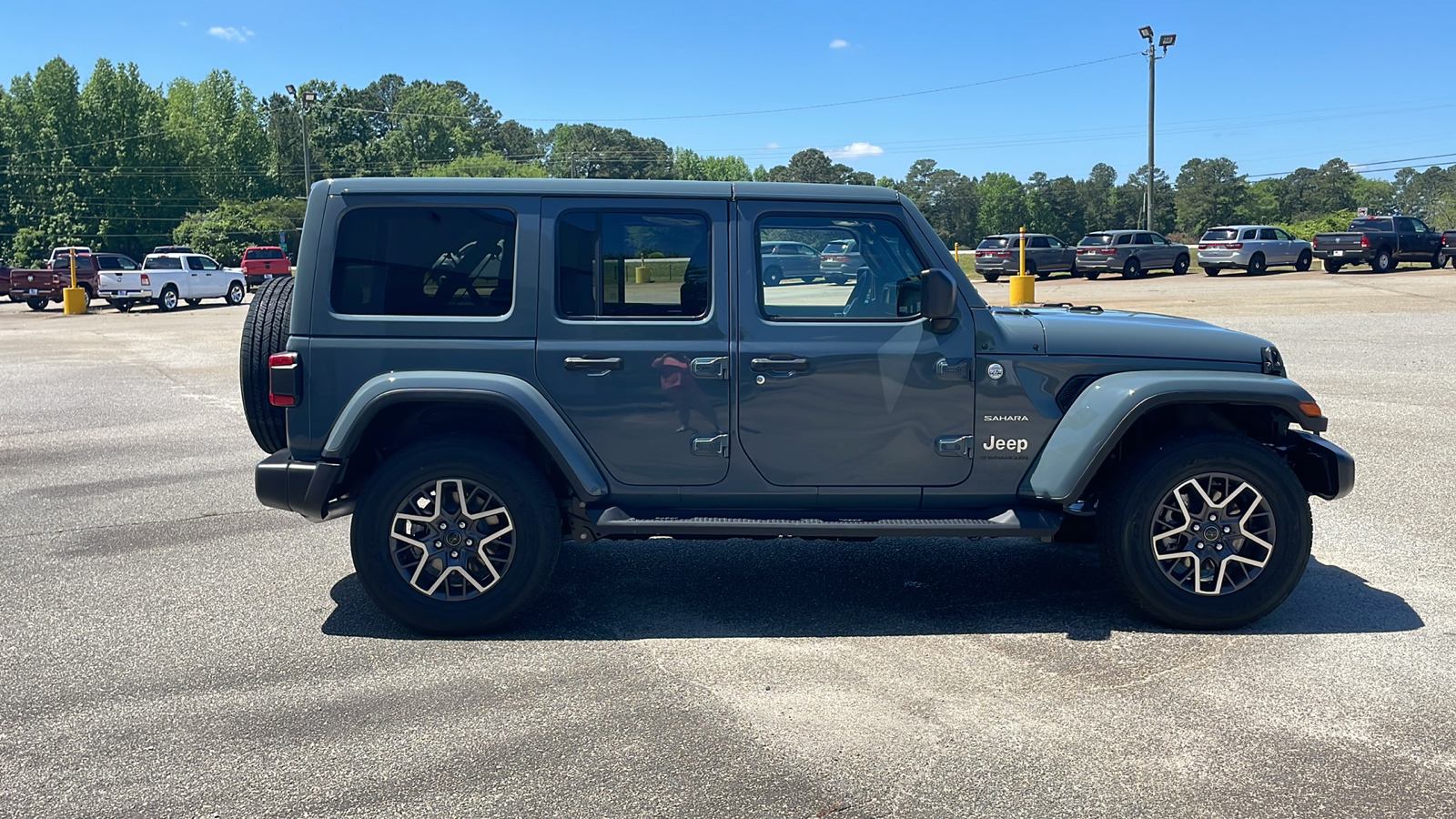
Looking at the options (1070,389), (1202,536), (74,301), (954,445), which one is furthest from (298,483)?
(74,301)

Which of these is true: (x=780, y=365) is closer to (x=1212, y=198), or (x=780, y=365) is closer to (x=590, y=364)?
(x=590, y=364)

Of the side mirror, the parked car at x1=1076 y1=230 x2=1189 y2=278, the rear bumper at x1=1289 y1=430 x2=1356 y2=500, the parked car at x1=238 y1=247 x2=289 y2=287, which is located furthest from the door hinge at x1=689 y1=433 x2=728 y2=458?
the parked car at x1=238 y1=247 x2=289 y2=287

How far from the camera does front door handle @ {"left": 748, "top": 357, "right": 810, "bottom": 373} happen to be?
485 cm

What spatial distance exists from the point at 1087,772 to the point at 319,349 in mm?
3488

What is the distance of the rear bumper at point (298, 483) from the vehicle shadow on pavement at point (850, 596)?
2.02 ft

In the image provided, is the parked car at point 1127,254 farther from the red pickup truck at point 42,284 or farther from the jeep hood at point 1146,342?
the jeep hood at point 1146,342

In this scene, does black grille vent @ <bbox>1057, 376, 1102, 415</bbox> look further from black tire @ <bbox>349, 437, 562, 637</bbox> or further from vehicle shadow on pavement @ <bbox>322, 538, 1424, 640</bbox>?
black tire @ <bbox>349, 437, 562, 637</bbox>

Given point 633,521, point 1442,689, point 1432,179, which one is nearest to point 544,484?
point 633,521

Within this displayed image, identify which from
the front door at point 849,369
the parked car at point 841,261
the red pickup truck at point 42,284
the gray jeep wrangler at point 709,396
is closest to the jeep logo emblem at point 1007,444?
the gray jeep wrangler at point 709,396

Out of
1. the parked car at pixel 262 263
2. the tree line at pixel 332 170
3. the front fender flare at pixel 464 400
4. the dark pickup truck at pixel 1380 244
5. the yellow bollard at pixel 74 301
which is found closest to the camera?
the front fender flare at pixel 464 400

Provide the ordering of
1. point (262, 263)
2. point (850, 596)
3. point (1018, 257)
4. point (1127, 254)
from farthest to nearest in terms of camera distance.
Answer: point (262, 263)
point (1127, 254)
point (1018, 257)
point (850, 596)

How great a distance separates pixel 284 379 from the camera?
4812 mm

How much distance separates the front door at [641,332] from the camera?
486cm

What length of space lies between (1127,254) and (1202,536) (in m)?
36.0
